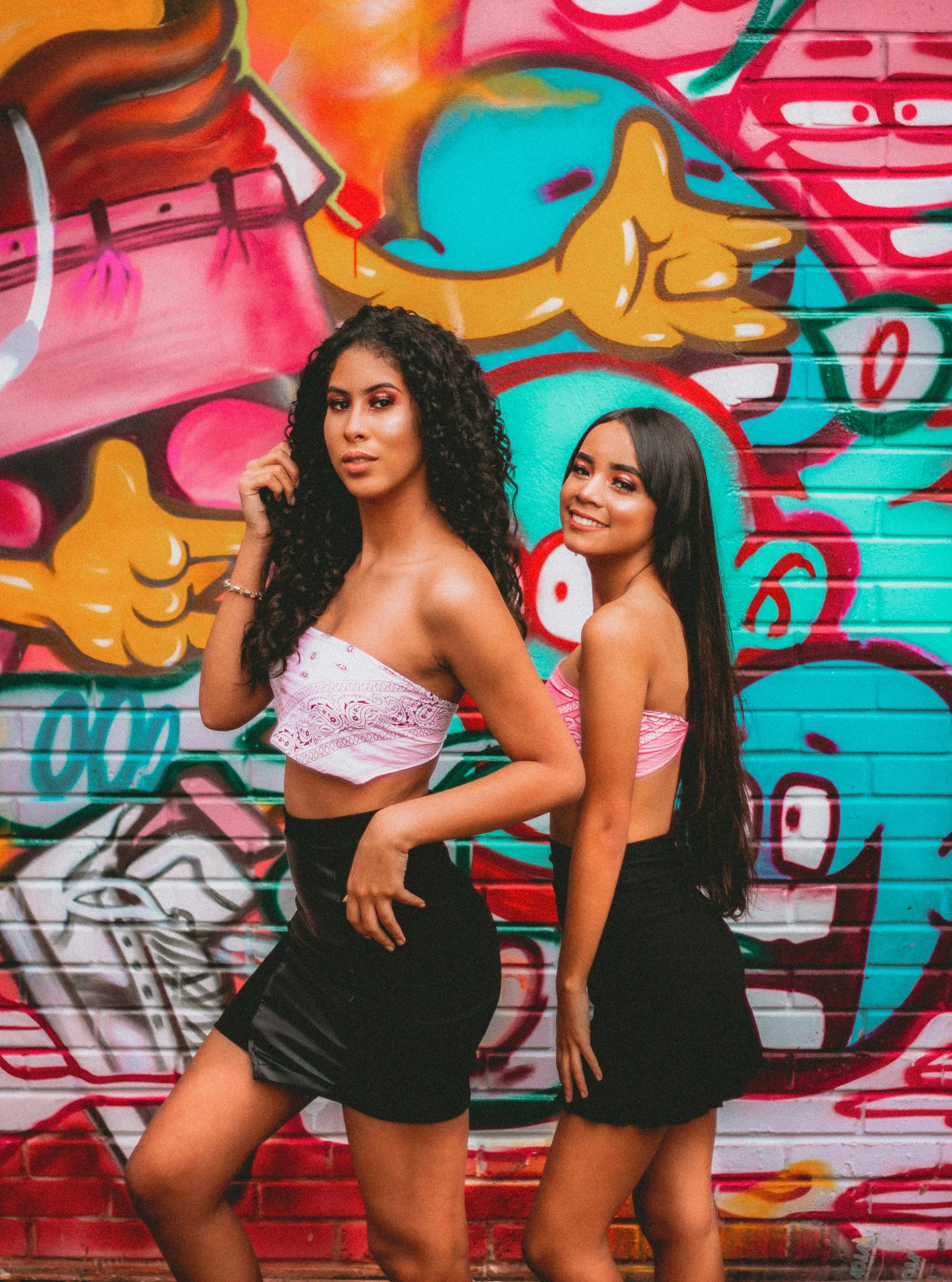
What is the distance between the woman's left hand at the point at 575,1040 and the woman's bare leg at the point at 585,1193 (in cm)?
8

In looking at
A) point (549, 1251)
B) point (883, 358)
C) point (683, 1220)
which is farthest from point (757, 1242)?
point (883, 358)

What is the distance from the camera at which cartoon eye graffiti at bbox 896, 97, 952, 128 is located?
2.51 m

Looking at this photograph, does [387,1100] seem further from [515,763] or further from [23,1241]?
[23,1241]

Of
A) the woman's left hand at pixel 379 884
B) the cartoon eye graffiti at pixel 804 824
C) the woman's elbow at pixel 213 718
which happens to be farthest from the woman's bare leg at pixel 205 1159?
the cartoon eye graffiti at pixel 804 824

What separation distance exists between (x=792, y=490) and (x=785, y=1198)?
192 centimetres

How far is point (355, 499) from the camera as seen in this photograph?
1950 millimetres

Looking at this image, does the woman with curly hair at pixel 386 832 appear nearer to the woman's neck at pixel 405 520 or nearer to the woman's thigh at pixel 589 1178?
the woman's neck at pixel 405 520

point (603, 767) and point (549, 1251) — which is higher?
point (603, 767)

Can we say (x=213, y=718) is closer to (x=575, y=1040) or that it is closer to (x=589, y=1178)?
(x=575, y=1040)

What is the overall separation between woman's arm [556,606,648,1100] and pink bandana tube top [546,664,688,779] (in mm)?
58

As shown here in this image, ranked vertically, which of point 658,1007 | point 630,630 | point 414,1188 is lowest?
point 414,1188

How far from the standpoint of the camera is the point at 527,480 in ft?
8.50

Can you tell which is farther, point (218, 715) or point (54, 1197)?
point (54, 1197)

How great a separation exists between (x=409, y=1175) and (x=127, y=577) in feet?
5.37
